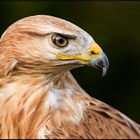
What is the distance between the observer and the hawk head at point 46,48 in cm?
519

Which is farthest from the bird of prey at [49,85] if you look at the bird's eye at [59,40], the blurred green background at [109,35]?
the blurred green background at [109,35]

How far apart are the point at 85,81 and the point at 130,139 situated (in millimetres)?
4544

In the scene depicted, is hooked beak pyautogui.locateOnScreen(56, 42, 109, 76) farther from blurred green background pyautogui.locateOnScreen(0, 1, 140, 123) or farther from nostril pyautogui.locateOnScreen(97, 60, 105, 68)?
blurred green background pyautogui.locateOnScreen(0, 1, 140, 123)

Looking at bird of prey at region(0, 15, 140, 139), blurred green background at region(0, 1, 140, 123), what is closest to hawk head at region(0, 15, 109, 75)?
bird of prey at region(0, 15, 140, 139)

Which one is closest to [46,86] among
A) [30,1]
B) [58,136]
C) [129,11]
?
[58,136]

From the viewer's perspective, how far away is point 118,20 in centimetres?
979

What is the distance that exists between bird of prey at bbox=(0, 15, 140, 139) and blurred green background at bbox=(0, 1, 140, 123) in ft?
13.1

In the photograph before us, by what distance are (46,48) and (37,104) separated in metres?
0.34

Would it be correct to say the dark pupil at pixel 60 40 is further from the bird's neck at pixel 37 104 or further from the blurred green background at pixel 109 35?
the blurred green background at pixel 109 35

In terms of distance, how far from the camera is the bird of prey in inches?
205

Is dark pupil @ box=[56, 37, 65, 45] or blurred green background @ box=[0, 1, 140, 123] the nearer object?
dark pupil @ box=[56, 37, 65, 45]

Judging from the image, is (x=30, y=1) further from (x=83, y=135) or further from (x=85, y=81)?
(x=83, y=135)

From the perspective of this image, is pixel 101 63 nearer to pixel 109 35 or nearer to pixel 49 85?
pixel 49 85

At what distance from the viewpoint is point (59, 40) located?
5203 mm
